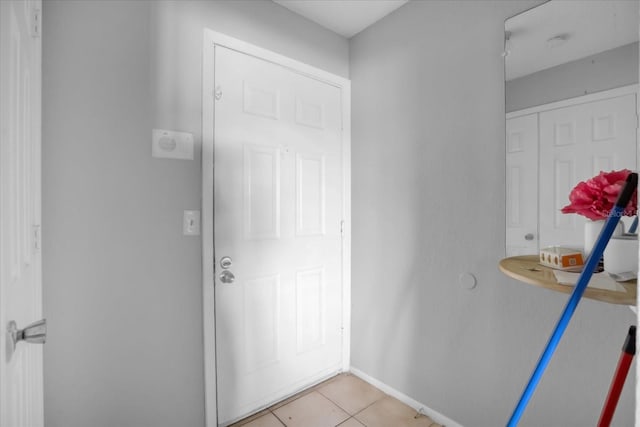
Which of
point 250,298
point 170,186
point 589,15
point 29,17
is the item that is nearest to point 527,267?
point 589,15

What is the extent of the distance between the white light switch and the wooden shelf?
1.37 m

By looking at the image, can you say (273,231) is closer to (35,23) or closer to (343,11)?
(35,23)

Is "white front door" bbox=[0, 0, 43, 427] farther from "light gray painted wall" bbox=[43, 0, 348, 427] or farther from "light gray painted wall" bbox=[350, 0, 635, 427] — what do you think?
"light gray painted wall" bbox=[350, 0, 635, 427]

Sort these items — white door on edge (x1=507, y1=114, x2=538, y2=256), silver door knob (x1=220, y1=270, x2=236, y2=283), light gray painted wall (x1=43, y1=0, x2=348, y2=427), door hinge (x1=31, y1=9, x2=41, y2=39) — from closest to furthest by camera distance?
door hinge (x1=31, y1=9, x2=41, y2=39), light gray painted wall (x1=43, y1=0, x2=348, y2=427), white door on edge (x1=507, y1=114, x2=538, y2=256), silver door knob (x1=220, y1=270, x2=236, y2=283)

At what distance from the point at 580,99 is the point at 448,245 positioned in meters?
0.85

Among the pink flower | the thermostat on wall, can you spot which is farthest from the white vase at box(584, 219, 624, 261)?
the thermostat on wall

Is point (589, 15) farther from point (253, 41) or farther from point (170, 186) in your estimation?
point (170, 186)

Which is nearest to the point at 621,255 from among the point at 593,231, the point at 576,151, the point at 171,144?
the point at 593,231

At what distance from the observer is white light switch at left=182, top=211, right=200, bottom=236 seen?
1.48 metres

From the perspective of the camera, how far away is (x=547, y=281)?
2.44 feet

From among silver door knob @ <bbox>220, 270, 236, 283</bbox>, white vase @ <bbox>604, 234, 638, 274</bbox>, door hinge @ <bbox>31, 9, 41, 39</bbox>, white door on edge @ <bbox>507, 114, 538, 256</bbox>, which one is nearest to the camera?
white vase @ <bbox>604, 234, 638, 274</bbox>

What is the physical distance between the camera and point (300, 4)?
1789 millimetres

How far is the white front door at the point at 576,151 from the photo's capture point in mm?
1071

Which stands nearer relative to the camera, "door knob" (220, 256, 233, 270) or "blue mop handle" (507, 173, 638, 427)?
"blue mop handle" (507, 173, 638, 427)
